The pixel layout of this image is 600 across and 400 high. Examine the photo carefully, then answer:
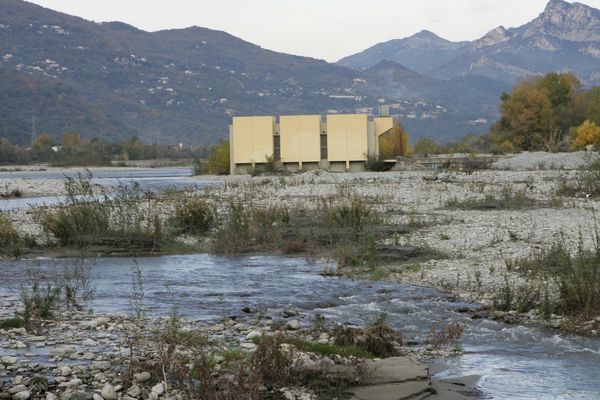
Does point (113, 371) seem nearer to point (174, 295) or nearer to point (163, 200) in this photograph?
point (174, 295)

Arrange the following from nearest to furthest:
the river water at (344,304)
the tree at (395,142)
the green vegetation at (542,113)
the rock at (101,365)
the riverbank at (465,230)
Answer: the rock at (101,365)
the river water at (344,304)
the riverbank at (465,230)
the green vegetation at (542,113)
the tree at (395,142)

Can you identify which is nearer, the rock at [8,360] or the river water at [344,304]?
the rock at [8,360]

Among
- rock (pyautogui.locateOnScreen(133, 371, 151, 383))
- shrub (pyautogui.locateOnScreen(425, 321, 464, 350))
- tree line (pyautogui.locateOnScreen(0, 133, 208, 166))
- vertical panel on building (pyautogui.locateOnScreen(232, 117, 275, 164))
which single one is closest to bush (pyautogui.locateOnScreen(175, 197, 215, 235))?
shrub (pyautogui.locateOnScreen(425, 321, 464, 350))

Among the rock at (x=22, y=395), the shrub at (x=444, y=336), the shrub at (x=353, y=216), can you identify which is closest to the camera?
the rock at (x=22, y=395)

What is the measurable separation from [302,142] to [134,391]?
63704mm

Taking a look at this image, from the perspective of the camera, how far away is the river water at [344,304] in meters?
9.97

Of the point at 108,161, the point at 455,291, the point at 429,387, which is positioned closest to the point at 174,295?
the point at 455,291

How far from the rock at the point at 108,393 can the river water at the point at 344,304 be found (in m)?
3.91

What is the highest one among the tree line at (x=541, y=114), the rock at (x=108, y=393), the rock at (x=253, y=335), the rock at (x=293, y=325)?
the tree line at (x=541, y=114)

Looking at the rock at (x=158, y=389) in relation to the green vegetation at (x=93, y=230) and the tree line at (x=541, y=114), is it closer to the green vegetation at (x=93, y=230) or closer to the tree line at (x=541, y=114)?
the green vegetation at (x=93, y=230)

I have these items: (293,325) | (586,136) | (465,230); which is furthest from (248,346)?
(586,136)

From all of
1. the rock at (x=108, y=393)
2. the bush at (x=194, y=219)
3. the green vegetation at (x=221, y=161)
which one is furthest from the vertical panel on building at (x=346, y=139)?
the rock at (x=108, y=393)

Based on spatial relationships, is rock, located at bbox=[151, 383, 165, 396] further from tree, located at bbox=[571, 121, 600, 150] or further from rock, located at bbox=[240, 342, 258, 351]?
tree, located at bbox=[571, 121, 600, 150]

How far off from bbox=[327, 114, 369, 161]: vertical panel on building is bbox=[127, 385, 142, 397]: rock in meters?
64.0
